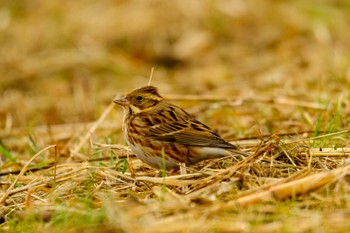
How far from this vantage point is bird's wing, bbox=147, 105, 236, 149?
18.6 feet

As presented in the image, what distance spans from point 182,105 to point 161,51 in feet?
10.7

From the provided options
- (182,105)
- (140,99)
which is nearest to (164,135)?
(140,99)

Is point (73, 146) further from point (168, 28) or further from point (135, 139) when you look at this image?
point (168, 28)

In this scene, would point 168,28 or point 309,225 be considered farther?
point 168,28

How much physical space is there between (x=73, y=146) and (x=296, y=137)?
2097mm

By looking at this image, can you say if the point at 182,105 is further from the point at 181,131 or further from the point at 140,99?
the point at 181,131

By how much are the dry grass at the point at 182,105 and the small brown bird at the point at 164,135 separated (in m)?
0.14

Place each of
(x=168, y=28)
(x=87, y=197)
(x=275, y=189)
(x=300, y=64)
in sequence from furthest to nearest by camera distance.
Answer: (x=168, y=28) < (x=300, y=64) < (x=87, y=197) < (x=275, y=189)

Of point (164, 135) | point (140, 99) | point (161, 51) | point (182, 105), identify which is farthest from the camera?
point (161, 51)

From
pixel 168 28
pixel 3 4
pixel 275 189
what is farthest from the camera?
pixel 3 4

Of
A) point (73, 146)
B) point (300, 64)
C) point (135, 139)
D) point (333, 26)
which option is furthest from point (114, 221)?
point (333, 26)

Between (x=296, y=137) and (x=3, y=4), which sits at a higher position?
(x=3, y=4)

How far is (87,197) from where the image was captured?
4.91 m

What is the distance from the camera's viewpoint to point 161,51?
12.2 m
